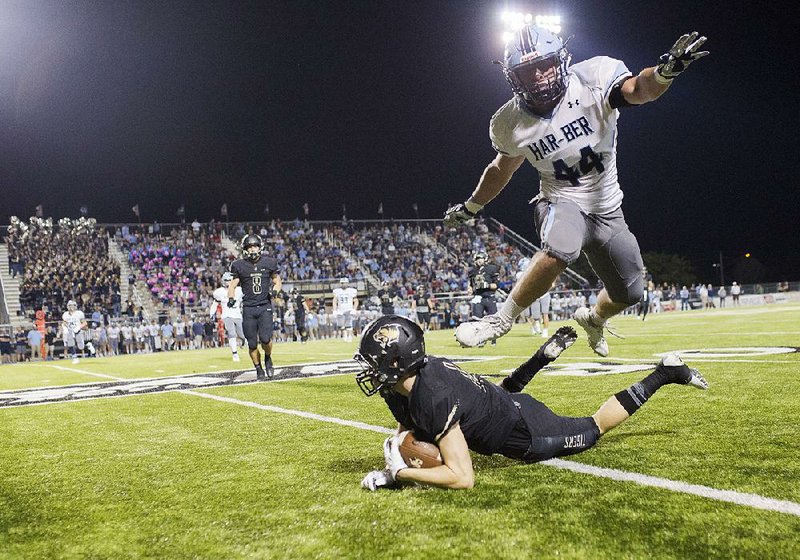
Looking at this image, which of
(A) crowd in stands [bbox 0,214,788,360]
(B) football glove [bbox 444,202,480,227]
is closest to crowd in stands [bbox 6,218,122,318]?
(A) crowd in stands [bbox 0,214,788,360]

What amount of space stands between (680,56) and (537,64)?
90cm

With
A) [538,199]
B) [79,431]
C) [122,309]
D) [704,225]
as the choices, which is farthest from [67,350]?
[704,225]

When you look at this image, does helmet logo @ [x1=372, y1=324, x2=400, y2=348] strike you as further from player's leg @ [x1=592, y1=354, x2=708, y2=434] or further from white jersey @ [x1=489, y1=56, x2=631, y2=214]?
white jersey @ [x1=489, y1=56, x2=631, y2=214]

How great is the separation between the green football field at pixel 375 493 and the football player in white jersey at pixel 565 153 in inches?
42.1

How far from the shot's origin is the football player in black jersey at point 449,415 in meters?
3.04

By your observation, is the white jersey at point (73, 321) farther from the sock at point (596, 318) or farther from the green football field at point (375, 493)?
the sock at point (596, 318)

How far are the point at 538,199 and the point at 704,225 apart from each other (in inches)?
3130

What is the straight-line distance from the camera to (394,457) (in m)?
3.11

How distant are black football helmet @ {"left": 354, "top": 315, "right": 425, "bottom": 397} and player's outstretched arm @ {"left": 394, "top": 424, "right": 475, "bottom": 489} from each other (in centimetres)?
36

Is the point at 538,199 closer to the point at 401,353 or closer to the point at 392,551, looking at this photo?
the point at 401,353

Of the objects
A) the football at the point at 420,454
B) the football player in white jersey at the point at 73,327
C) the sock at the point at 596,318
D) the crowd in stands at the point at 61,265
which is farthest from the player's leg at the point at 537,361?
the crowd in stands at the point at 61,265

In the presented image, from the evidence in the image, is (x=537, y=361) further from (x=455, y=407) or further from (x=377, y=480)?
(x=377, y=480)

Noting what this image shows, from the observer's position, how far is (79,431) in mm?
5445

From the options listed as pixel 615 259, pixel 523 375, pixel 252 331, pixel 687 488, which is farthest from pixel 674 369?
pixel 252 331
